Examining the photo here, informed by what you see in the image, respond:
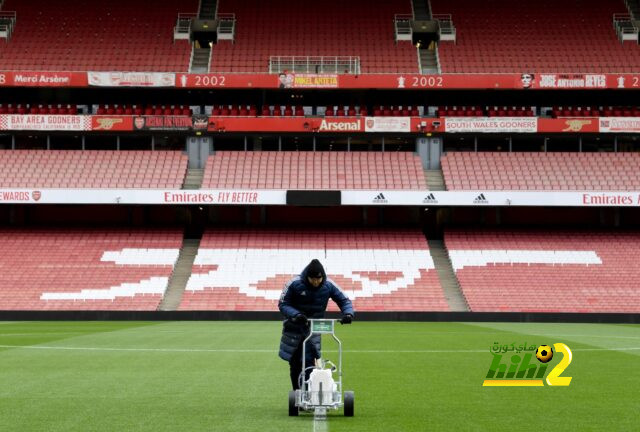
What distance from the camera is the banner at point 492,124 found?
5759cm

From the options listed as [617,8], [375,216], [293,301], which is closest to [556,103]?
[617,8]

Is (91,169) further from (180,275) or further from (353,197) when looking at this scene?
(353,197)

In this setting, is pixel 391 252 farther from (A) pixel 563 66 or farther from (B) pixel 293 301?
(B) pixel 293 301

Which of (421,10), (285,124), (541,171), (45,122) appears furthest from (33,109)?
(541,171)

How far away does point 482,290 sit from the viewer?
48781mm

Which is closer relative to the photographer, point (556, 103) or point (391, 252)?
point (391, 252)

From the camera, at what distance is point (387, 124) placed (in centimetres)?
5772

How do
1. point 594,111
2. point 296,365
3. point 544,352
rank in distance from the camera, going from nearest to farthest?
point 544,352, point 296,365, point 594,111

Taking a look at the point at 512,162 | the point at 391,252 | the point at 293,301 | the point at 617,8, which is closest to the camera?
the point at 293,301

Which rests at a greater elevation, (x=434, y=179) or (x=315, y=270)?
(x=434, y=179)

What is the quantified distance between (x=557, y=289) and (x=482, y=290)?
13.2ft

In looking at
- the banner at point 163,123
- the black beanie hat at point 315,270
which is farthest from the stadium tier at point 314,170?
the black beanie hat at point 315,270

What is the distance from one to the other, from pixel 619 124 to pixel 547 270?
12468mm

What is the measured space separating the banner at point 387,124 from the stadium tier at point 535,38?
4777 millimetres
